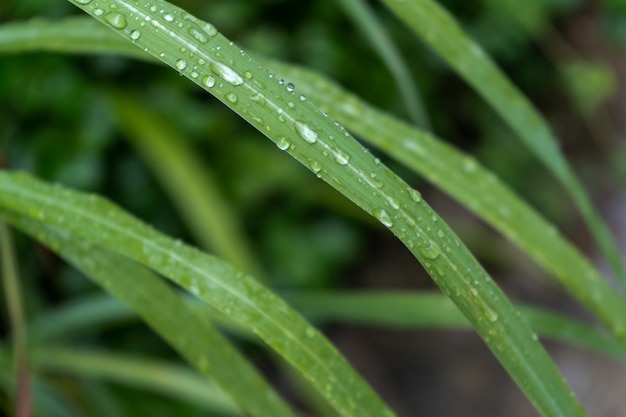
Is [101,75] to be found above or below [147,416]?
above

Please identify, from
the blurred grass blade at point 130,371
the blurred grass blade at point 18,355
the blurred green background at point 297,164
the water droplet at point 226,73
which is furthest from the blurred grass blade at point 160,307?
the blurred green background at point 297,164

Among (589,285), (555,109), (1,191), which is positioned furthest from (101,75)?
(555,109)

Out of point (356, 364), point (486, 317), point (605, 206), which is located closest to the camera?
point (486, 317)

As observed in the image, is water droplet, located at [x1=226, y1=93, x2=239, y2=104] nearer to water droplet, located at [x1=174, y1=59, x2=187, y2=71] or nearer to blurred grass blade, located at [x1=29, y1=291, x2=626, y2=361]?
water droplet, located at [x1=174, y1=59, x2=187, y2=71]

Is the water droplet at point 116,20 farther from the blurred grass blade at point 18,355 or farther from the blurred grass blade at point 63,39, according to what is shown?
the blurred grass blade at point 18,355

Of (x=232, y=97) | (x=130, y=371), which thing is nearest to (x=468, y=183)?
(x=232, y=97)

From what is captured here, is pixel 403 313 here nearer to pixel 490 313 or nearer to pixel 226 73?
pixel 490 313

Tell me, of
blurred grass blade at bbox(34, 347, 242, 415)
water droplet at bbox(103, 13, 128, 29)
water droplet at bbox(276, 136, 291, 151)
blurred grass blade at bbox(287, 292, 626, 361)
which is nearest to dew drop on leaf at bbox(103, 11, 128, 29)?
water droplet at bbox(103, 13, 128, 29)

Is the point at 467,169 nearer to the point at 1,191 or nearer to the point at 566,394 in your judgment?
the point at 566,394
